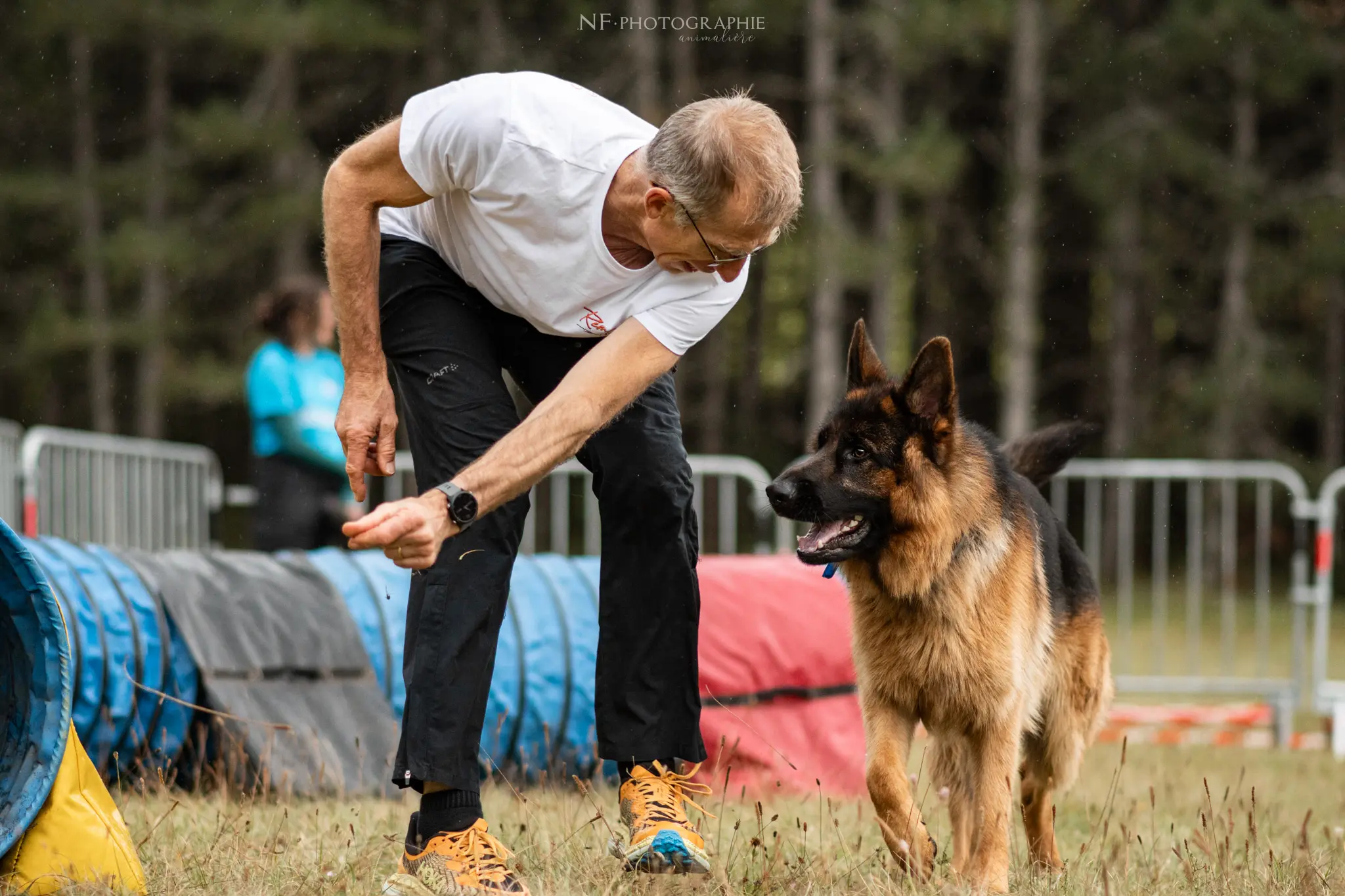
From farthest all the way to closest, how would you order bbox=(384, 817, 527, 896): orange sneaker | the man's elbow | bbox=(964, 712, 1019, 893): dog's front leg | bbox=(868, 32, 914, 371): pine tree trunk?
1. bbox=(868, 32, 914, 371): pine tree trunk
2. bbox=(964, 712, 1019, 893): dog's front leg
3. the man's elbow
4. bbox=(384, 817, 527, 896): orange sneaker

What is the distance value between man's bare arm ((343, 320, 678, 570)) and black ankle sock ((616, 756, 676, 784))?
821 mm

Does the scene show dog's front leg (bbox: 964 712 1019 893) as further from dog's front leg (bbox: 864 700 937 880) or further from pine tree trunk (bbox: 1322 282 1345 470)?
pine tree trunk (bbox: 1322 282 1345 470)

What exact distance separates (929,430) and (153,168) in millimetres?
18493

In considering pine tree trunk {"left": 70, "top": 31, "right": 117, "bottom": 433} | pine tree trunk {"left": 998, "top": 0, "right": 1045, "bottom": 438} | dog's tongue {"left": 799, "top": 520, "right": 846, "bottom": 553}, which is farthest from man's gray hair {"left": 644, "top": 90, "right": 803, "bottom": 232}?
pine tree trunk {"left": 70, "top": 31, "right": 117, "bottom": 433}

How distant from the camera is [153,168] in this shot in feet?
65.2

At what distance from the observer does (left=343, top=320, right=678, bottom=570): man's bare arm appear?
2.36 metres

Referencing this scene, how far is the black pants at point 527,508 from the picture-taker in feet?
10.00

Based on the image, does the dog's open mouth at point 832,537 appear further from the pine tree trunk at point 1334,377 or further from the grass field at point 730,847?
the pine tree trunk at point 1334,377

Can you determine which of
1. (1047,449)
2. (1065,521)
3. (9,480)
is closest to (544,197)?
(1047,449)

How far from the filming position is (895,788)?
334cm

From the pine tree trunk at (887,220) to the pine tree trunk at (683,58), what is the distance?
2681 mm

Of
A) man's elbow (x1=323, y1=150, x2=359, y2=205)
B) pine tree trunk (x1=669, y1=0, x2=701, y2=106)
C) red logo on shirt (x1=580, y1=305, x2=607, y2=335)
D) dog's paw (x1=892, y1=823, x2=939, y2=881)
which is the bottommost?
dog's paw (x1=892, y1=823, x2=939, y2=881)

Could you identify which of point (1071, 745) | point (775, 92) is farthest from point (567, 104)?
point (775, 92)

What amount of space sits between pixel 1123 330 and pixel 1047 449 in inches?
725
